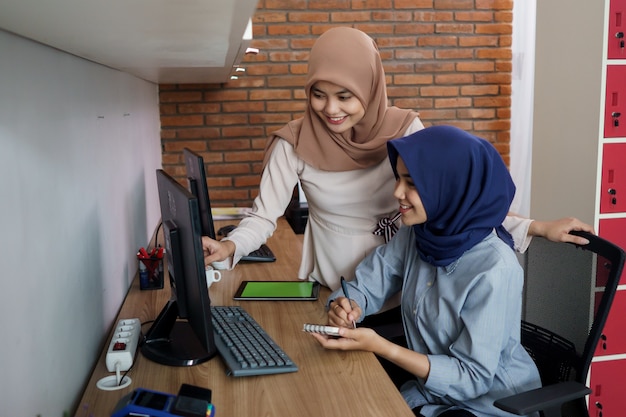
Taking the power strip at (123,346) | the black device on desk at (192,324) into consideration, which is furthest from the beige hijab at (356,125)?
the power strip at (123,346)

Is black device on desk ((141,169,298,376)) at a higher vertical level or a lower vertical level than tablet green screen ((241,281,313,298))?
higher

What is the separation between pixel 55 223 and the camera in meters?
1.35

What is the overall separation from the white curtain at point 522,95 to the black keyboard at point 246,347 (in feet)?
9.91

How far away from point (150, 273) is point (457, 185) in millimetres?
1112

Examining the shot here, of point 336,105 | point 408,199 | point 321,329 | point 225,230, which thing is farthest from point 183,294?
point 225,230

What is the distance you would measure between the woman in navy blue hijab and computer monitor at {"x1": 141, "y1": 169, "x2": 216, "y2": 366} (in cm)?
30

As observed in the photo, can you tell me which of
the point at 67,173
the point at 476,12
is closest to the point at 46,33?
the point at 67,173

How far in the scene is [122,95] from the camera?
2.38 m

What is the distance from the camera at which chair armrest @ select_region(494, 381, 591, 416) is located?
1.43m

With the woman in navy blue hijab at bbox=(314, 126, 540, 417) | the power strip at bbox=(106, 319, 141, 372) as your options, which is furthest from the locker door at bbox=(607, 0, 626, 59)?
the power strip at bbox=(106, 319, 141, 372)

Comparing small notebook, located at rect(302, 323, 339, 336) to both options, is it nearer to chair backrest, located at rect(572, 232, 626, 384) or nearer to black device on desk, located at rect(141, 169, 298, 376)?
black device on desk, located at rect(141, 169, 298, 376)

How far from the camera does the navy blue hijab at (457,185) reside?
1616 mm

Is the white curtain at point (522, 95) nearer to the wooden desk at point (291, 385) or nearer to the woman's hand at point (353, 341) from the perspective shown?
the wooden desk at point (291, 385)

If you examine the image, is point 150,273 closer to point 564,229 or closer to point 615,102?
point 564,229
